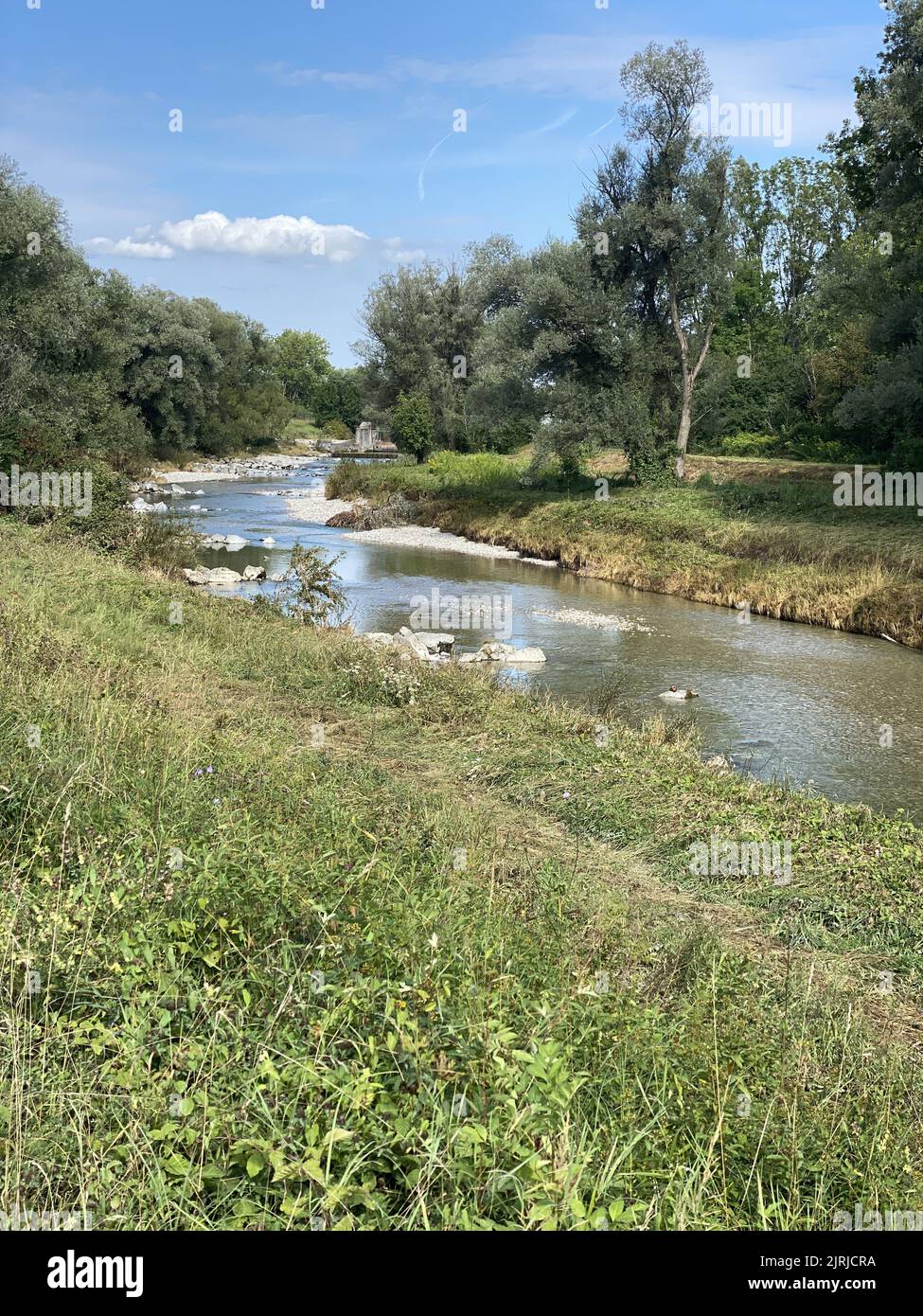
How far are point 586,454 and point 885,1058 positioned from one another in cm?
3413

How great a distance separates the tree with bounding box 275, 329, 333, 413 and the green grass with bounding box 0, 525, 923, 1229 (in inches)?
4698

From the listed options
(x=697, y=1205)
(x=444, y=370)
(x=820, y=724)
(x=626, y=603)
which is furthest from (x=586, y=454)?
(x=697, y=1205)

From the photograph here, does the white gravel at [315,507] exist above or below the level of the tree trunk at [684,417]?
below

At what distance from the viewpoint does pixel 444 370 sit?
174 feet

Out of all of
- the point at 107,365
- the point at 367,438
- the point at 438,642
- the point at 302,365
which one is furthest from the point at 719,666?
the point at 302,365

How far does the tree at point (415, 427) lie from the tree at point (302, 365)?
75687 millimetres

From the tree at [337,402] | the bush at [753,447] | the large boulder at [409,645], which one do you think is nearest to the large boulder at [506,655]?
the large boulder at [409,645]

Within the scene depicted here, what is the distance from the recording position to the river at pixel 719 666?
12.2 metres

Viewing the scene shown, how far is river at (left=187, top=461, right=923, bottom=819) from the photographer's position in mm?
12195

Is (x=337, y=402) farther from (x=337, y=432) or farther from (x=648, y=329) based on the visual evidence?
(x=648, y=329)

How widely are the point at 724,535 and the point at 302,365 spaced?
126850 mm

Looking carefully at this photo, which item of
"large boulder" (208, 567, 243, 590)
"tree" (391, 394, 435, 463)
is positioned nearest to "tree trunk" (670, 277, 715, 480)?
"large boulder" (208, 567, 243, 590)

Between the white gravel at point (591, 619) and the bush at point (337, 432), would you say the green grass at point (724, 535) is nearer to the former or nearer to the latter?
the white gravel at point (591, 619)
